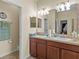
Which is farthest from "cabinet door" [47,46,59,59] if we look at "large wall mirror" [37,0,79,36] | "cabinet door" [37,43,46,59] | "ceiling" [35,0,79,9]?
"ceiling" [35,0,79,9]

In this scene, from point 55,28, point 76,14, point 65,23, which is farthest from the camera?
point 55,28

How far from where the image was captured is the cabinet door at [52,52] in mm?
3150

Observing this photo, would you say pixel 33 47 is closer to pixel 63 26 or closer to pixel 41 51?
pixel 41 51

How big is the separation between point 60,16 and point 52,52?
1.40m

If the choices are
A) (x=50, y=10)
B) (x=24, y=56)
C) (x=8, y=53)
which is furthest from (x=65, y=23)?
(x=8, y=53)

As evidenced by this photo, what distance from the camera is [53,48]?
3.26 metres

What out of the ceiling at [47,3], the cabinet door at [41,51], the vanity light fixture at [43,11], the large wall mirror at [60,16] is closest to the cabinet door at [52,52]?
the cabinet door at [41,51]

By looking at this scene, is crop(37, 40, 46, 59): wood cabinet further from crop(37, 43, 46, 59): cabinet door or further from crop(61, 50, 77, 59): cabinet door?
crop(61, 50, 77, 59): cabinet door

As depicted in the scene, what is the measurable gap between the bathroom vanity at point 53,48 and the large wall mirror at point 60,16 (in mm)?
666

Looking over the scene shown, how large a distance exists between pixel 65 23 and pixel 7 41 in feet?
9.14

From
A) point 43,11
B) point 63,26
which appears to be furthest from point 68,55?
point 43,11

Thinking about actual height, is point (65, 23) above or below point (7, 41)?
above

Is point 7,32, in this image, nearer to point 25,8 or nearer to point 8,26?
point 8,26

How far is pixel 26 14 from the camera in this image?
4.10 m
